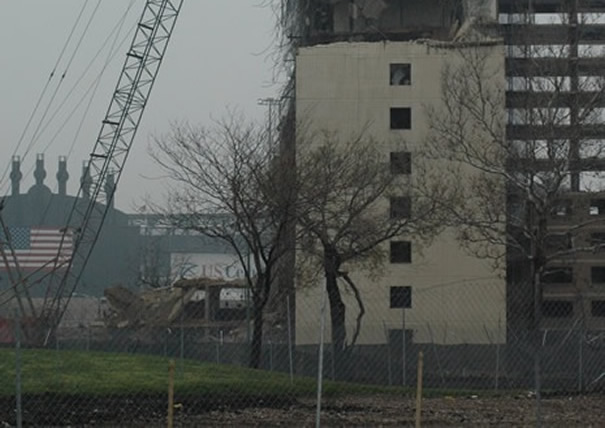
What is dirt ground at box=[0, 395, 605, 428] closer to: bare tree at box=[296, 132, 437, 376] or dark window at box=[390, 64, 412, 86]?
bare tree at box=[296, 132, 437, 376]

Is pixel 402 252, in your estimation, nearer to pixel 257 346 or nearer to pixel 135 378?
pixel 257 346

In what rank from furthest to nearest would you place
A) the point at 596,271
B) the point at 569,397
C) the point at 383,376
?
the point at 596,271 < the point at 383,376 < the point at 569,397

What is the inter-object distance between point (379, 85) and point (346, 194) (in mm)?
22103

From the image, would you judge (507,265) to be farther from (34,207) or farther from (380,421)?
(34,207)

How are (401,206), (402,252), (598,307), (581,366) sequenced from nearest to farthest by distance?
1. (581,366)
2. (401,206)
3. (402,252)
4. (598,307)

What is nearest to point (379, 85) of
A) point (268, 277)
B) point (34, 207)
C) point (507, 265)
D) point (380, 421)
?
point (507, 265)

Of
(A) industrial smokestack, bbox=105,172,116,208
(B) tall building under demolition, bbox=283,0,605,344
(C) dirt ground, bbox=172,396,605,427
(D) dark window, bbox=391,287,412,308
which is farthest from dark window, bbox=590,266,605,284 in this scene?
(C) dirt ground, bbox=172,396,605,427

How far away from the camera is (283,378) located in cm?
2022

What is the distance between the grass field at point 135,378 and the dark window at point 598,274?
41190mm

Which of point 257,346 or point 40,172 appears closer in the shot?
point 257,346

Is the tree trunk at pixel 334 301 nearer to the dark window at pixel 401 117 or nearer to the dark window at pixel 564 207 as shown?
the dark window at pixel 564 207

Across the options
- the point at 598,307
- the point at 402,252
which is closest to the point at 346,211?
the point at 402,252

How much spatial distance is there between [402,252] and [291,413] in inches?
1445

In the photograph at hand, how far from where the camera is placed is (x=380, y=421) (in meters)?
15.2
